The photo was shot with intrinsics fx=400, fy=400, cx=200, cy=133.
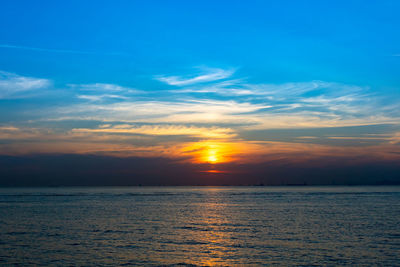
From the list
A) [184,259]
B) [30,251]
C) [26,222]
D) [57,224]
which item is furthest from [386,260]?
[26,222]

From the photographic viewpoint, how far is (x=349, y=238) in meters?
48.6

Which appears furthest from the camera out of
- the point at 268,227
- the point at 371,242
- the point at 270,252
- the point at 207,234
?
the point at 268,227

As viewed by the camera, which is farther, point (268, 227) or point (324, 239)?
point (268, 227)

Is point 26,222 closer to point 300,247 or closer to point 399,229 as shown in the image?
point 300,247

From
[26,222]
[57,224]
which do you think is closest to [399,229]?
[57,224]

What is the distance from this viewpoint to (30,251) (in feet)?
132

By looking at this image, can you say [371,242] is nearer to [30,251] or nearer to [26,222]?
[30,251]

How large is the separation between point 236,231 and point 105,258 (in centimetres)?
2435

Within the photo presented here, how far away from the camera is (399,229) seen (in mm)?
56594

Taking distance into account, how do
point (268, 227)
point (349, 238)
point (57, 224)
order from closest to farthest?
1. point (349, 238)
2. point (268, 227)
3. point (57, 224)

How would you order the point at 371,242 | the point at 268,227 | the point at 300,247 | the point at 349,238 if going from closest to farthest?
1. the point at 300,247
2. the point at 371,242
3. the point at 349,238
4. the point at 268,227

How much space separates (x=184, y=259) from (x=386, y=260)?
711 inches

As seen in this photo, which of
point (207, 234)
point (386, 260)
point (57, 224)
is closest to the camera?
point (386, 260)

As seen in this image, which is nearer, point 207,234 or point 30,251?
point 30,251
